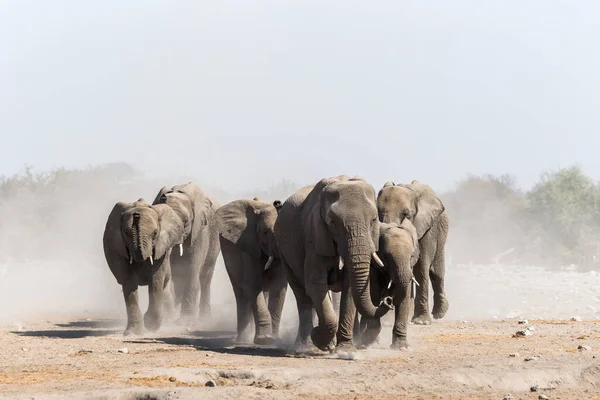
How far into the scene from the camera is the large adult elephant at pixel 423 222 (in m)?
19.8

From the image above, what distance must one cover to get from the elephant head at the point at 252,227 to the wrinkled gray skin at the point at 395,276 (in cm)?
231

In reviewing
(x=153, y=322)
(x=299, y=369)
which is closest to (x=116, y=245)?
(x=153, y=322)

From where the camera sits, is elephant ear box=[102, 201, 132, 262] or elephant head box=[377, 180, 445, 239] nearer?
elephant head box=[377, 180, 445, 239]

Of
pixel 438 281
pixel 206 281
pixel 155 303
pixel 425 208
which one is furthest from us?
pixel 206 281

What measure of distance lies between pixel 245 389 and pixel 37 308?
17.3m

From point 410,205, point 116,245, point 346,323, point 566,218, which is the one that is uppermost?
point 566,218

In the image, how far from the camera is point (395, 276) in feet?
52.8

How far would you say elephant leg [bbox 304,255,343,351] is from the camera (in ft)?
51.9

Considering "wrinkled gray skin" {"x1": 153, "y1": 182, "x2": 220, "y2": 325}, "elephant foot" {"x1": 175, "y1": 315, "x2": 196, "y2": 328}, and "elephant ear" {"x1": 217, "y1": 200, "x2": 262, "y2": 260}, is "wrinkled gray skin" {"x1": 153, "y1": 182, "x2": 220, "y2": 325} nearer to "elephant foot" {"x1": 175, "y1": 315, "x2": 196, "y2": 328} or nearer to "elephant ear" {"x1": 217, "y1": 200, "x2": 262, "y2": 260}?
"elephant foot" {"x1": 175, "y1": 315, "x2": 196, "y2": 328}

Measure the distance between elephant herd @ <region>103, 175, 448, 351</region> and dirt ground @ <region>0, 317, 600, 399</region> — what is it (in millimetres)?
576

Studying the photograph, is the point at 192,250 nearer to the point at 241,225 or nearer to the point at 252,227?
the point at 241,225

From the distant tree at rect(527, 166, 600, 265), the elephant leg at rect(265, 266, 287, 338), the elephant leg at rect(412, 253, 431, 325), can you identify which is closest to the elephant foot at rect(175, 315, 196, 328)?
the elephant leg at rect(412, 253, 431, 325)

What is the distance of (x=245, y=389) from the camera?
43.5 feet

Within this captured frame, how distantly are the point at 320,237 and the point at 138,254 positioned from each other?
4.96m
